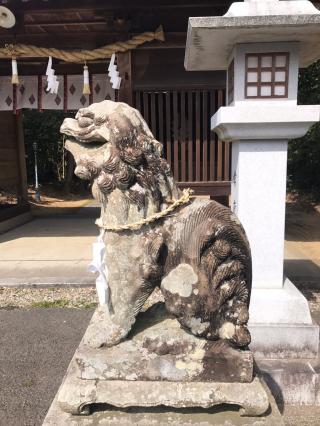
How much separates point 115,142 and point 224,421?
4.22ft

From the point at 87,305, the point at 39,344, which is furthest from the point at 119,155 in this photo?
the point at 87,305

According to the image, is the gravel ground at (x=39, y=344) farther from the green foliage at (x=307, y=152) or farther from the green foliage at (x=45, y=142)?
the green foliage at (x=45, y=142)

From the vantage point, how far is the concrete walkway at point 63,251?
5.44 m

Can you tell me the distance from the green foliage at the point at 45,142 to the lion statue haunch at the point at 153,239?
15.6 m

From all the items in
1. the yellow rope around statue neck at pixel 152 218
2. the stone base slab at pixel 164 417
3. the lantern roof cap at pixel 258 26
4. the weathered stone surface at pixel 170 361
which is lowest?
the stone base slab at pixel 164 417

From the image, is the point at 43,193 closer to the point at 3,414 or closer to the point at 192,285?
the point at 3,414

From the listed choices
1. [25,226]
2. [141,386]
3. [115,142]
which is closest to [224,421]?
[141,386]

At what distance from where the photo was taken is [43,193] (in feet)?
54.3

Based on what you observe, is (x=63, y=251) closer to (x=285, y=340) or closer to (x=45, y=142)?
(x=285, y=340)

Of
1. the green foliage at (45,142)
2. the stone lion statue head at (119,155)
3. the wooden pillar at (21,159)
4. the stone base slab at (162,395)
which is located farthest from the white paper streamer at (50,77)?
the green foliage at (45,142)

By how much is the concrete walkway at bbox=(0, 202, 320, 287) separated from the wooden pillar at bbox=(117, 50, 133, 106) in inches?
106

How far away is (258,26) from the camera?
2826mm

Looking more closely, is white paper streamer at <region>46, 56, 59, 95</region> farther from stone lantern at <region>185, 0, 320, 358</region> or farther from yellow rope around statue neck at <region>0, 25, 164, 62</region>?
stone lantern at <region>185, 0, 320, 358</region>

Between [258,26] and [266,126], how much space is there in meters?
0.73
